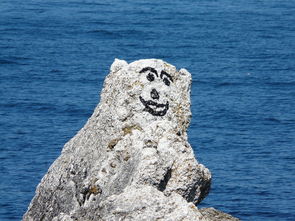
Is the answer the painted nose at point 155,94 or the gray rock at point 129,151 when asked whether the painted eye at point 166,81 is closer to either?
the gray rock at point 129,151

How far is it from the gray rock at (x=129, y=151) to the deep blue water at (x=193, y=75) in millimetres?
32020

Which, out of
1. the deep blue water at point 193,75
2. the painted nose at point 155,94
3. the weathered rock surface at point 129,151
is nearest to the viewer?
the weathered rock surface at point 129,151

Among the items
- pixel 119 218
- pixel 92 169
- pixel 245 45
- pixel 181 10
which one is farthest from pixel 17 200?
pixel 181 10

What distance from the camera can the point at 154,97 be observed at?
28422 millimetres

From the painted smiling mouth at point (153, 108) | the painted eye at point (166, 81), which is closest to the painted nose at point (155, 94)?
the painted smiling mouth at point (153, 108)

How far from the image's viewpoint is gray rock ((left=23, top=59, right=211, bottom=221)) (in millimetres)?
25234

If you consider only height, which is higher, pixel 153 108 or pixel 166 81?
pixel 166 81

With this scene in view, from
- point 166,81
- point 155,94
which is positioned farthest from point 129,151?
point 166,81

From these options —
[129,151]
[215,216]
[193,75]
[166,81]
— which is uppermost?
[166,81]

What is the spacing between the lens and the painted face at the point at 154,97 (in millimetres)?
28344

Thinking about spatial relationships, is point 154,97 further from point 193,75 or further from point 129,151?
point 193,75

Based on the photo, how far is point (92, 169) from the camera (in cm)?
2744

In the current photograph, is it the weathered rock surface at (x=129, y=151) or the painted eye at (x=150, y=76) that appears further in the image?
the painted eye at (x=150, y=76)

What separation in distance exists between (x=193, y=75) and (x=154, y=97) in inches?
3523
